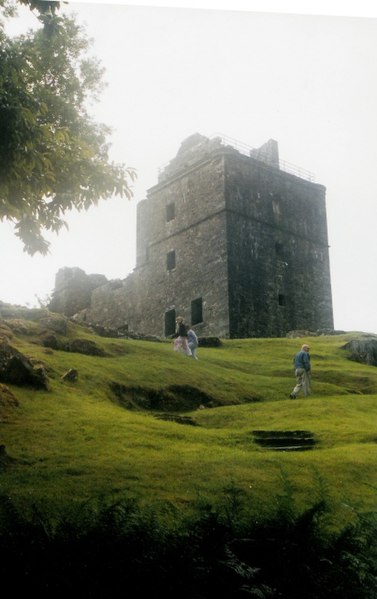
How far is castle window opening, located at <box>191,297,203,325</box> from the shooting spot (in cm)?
4020

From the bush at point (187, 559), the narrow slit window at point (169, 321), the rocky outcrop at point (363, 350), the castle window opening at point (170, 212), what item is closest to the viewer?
the bush at point (187, 559)

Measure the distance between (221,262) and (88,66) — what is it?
1669 cm

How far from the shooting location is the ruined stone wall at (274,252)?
129 feet

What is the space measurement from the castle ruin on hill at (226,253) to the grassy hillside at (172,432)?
15.1 m

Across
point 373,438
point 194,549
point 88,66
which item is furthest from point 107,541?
point 88,66

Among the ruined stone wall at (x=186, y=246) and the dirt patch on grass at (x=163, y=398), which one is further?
the ruined stone wall at (x=186, y=246)

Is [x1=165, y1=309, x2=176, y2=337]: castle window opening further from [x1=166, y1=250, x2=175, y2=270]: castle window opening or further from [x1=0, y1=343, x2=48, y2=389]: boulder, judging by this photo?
[x1=0, y1=343, x2=48, y2=389]: boulder

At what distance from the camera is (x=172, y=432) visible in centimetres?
1332

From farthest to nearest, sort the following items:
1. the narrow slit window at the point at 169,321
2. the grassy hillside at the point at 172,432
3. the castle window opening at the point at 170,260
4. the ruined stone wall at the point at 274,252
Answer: the castle window opening at the point at 170,260 → the narrow slit window at the point at 169,321 → the ruined stone wall at the point at 274,252 → the grassy hillside at the point at 172,432

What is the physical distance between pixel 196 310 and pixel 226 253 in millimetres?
4086

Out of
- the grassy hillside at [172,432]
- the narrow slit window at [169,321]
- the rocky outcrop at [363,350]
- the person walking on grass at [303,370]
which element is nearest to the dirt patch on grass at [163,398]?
the grassy hillside at [172,432]

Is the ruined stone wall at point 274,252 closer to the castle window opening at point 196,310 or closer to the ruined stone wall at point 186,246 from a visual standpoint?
the ruined stone wall at point 186,246

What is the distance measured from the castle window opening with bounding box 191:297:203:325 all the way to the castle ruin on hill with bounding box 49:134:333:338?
0.20 feet

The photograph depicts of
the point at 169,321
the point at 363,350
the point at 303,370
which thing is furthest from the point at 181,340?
the point at 169,321
